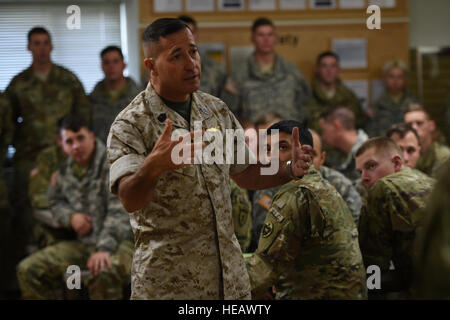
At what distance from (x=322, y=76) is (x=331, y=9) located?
27.6 inches

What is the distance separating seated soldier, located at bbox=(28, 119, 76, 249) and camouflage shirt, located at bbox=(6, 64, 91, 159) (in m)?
0.10

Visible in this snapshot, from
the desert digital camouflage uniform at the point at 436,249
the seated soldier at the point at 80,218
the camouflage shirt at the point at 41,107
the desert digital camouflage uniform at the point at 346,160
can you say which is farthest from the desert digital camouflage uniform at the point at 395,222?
the camouflage shirt at the point at 41,107

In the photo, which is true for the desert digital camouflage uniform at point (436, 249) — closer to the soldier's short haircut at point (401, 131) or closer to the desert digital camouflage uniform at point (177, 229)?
the desert digital camouflage uniform at point (177, 229)

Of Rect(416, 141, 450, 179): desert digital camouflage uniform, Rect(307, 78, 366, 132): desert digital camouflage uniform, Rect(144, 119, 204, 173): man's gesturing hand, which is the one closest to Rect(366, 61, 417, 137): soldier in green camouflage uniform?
Rect(307, 78, 366, 132): desert digital camouflage uniform

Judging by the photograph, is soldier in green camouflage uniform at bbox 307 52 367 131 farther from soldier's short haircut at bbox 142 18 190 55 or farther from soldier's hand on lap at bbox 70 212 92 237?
soldier's short haircut at bbox 142 18 190 55

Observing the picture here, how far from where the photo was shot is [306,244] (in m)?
2.42

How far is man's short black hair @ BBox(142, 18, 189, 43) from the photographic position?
188 cm

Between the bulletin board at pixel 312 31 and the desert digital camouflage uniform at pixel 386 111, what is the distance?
0.48 metres

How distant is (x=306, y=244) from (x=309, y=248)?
2 centimetres

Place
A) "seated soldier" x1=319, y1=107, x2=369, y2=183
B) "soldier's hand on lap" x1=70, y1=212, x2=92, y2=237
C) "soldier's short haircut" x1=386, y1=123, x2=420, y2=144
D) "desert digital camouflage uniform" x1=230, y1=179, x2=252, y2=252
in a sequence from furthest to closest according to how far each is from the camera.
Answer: "seated soldier" x1=319, y1=107, x2=369, y2=183 < "soldier's hand on lap" x1=70, y1=212, x2=92, y2=237 < "soldier's short haircut" x1=386, y1=123, x2=420, y2=144 < "desert digital camouflage uniform" x1=230, y1=179, x2=252, y2=252

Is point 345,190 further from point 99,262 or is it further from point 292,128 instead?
point 99,262

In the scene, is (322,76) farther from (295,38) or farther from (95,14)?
(95,14)

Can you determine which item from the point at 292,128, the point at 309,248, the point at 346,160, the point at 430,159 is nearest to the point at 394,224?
the point at 309,248

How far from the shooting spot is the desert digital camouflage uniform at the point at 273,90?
5.10 m
